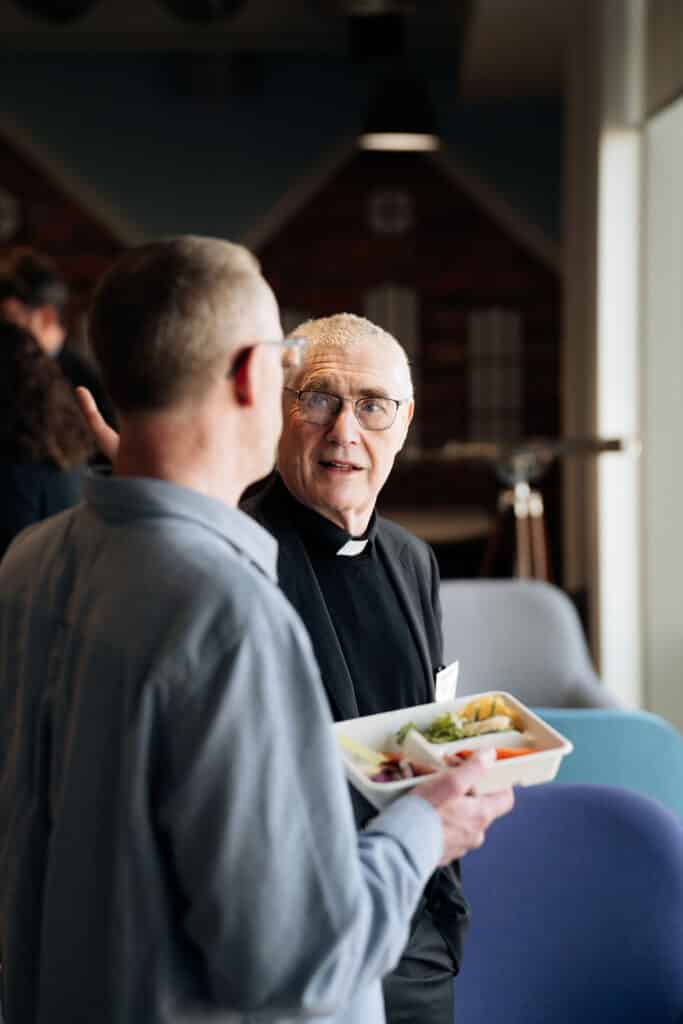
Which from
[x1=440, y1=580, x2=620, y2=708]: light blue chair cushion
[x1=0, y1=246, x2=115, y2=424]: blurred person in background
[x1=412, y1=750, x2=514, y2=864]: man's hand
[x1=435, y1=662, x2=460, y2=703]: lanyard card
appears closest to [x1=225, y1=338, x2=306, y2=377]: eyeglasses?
[x1=412, y1=750, x2=514, y2=864]: man's hand

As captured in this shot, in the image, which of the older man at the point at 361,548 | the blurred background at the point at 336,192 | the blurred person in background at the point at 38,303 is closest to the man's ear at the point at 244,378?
the older man at the point at 361,548

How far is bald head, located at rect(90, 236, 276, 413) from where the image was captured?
3.20 feet

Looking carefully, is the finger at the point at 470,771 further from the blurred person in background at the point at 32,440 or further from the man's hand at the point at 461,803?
the blurred person in background at the point at 32,440

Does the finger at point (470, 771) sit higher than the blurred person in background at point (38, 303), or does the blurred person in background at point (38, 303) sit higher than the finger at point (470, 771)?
the blurred person in background at point (38, 303)

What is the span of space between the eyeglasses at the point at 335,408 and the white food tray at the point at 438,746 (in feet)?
1.27

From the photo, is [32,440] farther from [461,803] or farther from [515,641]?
[461,803]

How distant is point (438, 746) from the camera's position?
1.32 m

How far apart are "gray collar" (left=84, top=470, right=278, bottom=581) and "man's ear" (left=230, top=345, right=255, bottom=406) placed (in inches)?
3.4

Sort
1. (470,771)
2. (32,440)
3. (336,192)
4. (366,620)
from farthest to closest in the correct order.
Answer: (336,192)
(32,440)
(366,620)
(470,771)

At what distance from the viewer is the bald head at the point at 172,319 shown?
3.20 ft

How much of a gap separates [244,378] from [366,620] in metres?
0.62

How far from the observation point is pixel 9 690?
1.15 meters

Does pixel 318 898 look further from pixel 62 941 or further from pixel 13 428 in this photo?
pixel 13 428

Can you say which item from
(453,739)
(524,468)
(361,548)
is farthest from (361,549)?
(524,468)
